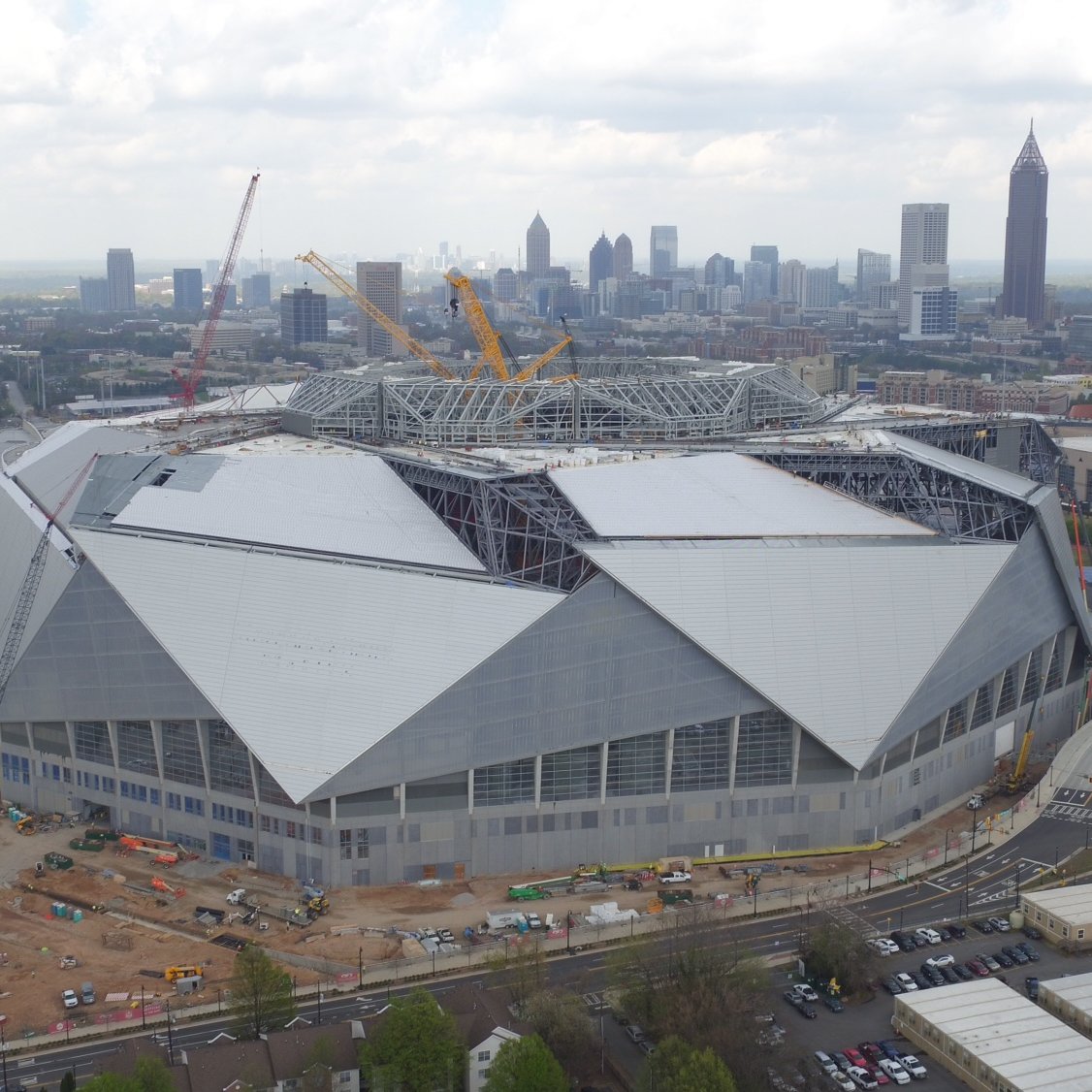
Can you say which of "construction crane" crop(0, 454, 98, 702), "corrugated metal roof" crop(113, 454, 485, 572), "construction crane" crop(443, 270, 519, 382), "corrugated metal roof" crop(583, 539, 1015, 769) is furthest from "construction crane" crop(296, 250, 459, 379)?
"corrugated metal roof" crop(583, 539, 1015, 769)

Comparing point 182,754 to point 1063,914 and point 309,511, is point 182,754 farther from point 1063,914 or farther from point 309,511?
point 1063,914

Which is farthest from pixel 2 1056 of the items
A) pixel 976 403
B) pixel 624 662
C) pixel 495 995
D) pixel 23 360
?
pixel 23 360

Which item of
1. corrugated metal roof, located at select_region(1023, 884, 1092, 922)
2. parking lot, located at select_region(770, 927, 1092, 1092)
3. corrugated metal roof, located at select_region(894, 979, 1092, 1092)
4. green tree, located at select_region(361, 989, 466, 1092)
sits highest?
green tree, located at select_region(361, 989, 466, 1092)

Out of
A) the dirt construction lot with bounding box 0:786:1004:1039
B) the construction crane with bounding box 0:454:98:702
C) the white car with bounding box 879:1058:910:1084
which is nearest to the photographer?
the white car with bounding box 879:1058:910:1084

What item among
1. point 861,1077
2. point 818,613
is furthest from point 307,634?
point 861,1077

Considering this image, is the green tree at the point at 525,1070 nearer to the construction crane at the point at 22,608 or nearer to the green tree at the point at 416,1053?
the green tree at the point at 416,1053

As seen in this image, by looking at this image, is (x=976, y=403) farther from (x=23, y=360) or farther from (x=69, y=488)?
(x=23, y=360)

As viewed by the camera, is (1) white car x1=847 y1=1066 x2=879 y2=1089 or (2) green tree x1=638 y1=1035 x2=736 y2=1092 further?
(1) white car x1=847 y1=1066 x2=879 y2=1089

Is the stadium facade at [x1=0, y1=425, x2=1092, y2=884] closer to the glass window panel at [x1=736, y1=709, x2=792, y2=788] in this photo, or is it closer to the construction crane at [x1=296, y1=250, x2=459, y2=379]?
the glass window panel at [x1=736, y1=709, x2=792, y2=788]
